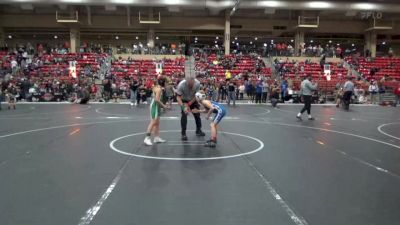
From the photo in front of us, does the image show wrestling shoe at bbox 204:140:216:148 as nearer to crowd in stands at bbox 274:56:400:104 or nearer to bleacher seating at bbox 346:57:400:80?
crowd in stands at bbox 274:56:400:104

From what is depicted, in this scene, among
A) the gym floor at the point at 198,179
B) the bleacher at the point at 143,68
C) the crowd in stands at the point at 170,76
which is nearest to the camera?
the gym floor at the point at 198,179

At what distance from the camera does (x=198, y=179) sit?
5988 mm

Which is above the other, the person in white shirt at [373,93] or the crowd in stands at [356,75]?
the crowd in stands at [356,75]

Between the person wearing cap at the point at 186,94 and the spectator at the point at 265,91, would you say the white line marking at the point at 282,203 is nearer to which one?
the person wearing cap at the point at 186,94

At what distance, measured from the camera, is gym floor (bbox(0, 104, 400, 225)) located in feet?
14.8

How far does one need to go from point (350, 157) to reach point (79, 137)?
6.25 meters

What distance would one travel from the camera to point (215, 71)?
31016 mm

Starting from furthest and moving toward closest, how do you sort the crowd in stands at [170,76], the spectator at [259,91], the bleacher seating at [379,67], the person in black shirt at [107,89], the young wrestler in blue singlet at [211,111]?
the bleacher seating at [379,67], the crowd in stands at [170,76], the person in black shirt at [107,89], the spectator at [259,91], the young wrestler in blue singlet at [211,111]

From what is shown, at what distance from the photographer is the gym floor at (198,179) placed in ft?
14.8

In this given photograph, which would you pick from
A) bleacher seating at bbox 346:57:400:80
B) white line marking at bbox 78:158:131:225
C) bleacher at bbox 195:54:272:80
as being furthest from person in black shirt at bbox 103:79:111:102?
bleacher seating at bbox 346:57:400:80

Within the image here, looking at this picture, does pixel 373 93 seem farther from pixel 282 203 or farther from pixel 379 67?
pixel 282 203

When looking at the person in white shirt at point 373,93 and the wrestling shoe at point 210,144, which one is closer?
the wrestling shoe at point 210,144

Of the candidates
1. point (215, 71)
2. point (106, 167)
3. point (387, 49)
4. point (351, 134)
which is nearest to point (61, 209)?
point (106, 167)

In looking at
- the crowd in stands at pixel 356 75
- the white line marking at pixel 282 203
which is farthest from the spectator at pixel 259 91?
the white line marking at pixel 282 203
